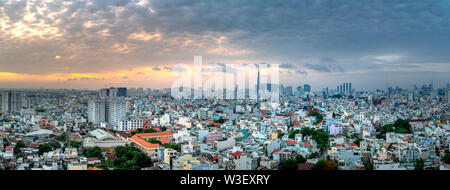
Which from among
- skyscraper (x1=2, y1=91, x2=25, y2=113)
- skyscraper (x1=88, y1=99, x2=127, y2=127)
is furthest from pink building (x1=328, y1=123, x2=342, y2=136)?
skyscraper (x1=2, y1=91, x2=25, y2=113)

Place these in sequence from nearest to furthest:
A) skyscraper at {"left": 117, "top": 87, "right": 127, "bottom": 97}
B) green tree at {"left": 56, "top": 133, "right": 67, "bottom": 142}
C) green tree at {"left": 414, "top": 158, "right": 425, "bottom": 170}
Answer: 1. green tree at {"left": 414, "top": 158, "right": 425, "bottom": 170}
2. green tree at {"left": 56, "top": 133, "right": 67, "bottom": 142}
3. skyscraper at {"left": 117, "top": 87, "right": 127, "bottom": 97}

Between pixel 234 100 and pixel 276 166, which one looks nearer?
pixel 276 166

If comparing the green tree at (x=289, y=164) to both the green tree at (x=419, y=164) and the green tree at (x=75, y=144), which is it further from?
the green tree at (x=75, y=144)

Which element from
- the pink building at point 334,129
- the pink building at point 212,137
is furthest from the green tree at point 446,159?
the pink building at point 212,137

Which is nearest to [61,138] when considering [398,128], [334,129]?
[334,129]

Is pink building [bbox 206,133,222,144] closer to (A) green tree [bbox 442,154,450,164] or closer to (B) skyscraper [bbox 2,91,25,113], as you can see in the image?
(A) green tree [bbox 442,154,450,164]

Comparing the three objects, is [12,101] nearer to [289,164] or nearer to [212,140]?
[212,140]

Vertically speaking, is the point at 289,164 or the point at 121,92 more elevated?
the point at 121,92

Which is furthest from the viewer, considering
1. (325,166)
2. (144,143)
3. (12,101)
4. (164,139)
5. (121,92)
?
(121,92)
